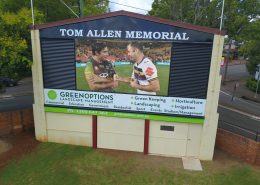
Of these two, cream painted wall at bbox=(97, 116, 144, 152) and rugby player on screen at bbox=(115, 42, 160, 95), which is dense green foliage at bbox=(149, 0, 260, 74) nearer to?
rugby player on screen at bbox=(115, 42, 160, 95)

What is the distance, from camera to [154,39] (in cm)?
1655

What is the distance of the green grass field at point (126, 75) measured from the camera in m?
17.1

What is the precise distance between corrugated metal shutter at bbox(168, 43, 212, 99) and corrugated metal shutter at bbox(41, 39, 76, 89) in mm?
Result: 6423

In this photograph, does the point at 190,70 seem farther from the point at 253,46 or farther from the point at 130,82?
the point at 253,46

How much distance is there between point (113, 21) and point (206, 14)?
108ft

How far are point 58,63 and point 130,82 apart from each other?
4.87 meters

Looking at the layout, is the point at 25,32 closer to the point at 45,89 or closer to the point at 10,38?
the point at 10,38

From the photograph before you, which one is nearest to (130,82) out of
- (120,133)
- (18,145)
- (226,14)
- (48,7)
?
(120,133)

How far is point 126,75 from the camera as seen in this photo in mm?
17484

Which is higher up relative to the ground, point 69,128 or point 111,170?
point 69,128

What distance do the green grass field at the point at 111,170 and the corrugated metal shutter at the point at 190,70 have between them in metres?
4.62

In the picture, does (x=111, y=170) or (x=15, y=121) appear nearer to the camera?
(x=111, y=170)

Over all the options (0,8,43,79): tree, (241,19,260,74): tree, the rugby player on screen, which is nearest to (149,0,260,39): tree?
(241,19,260,74): tree

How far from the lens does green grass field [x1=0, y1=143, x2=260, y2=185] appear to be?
15.7 m
